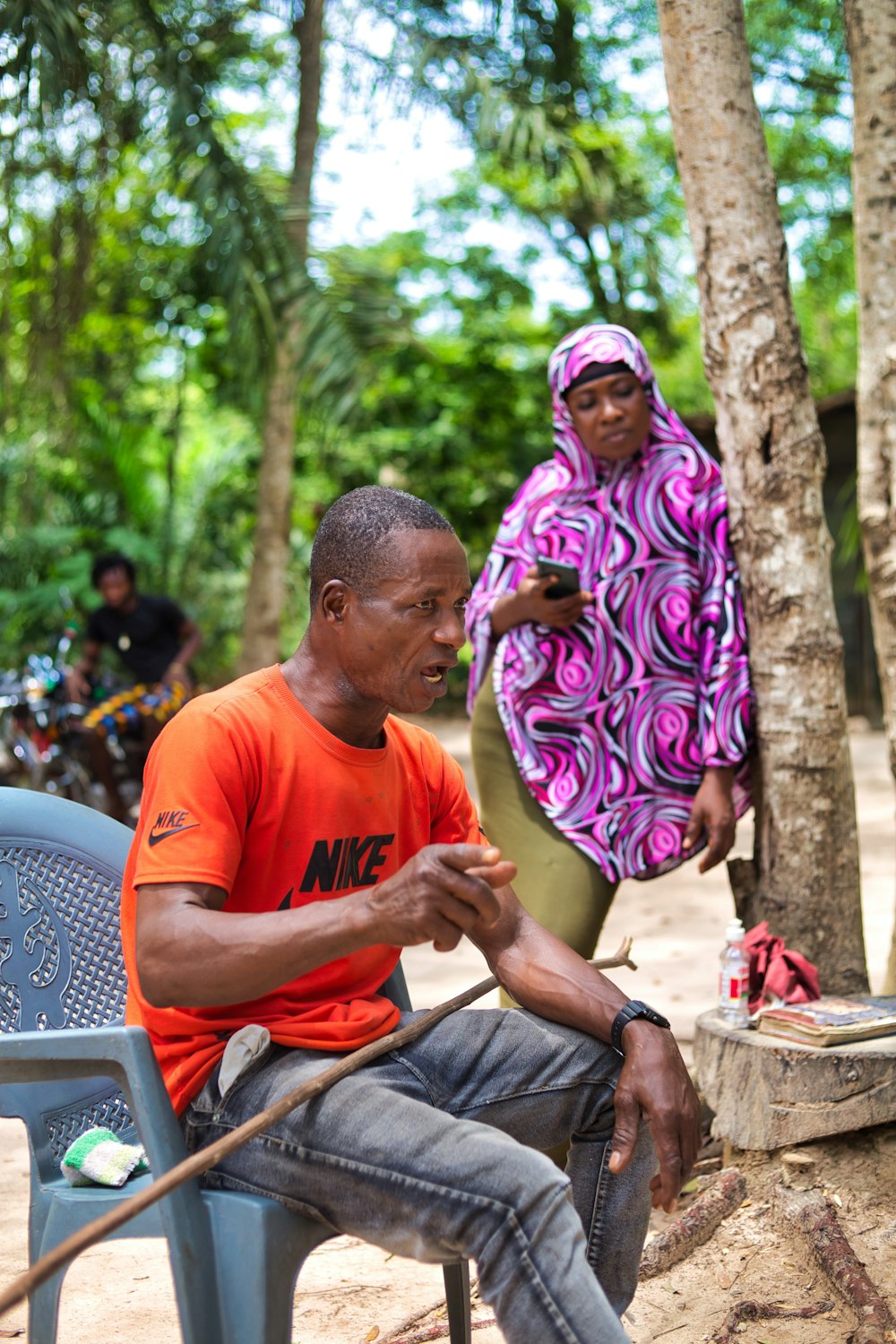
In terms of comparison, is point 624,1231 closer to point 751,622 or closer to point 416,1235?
point 416,1235

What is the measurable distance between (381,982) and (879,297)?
254 centimetres

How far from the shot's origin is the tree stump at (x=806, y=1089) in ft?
9.82

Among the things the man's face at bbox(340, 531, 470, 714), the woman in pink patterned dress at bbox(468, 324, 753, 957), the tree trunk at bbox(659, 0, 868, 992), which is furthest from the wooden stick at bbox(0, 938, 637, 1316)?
the tree trunk at bbox(659, 0, 868, 992)

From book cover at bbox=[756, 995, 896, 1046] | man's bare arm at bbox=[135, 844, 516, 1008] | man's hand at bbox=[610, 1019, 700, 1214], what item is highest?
man's bare arm at bbox=[135, 844, 516, 1008]

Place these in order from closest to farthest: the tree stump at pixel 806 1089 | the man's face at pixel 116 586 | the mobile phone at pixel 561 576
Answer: the tree stump at pixel 806 1089 → the mobile phone at pixel 561 576 → the man's face at pixel 116 586

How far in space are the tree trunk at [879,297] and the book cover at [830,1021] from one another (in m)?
0.79

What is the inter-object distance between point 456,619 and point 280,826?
1.36 ft

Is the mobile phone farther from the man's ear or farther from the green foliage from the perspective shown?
the green foliage

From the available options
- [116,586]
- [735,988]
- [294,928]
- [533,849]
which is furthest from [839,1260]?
[116,586]

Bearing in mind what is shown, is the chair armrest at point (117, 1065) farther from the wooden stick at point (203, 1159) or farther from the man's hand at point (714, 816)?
the man's hand at point (714, 816)

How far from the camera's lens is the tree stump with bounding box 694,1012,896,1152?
299cm

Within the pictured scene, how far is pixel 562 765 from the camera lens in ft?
11.3

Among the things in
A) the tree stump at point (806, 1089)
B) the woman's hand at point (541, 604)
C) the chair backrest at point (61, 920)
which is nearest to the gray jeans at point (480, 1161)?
the chair backrest at point (61, 920)

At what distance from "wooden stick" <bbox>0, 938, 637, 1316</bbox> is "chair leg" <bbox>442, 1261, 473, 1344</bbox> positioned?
1.50 feet
